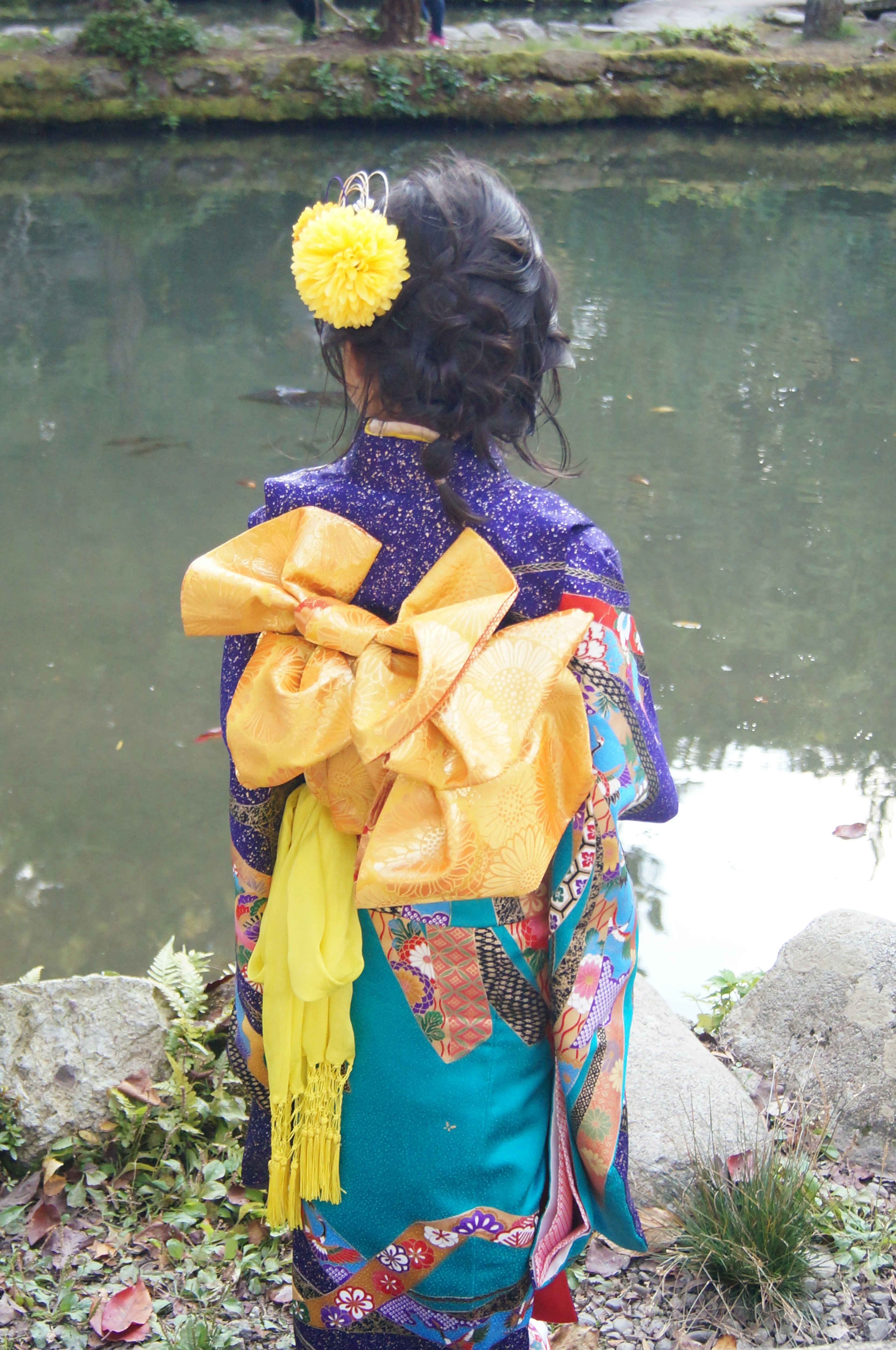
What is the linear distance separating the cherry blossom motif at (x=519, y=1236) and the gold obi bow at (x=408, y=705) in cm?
35

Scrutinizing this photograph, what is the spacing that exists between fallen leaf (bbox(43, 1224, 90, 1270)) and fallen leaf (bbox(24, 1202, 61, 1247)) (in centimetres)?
1

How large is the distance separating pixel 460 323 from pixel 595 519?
11.0ft

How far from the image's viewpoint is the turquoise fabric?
113 cm

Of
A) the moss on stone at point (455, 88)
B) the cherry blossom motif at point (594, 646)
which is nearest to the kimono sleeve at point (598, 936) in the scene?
the cherry blossom motif at point (594, 646)

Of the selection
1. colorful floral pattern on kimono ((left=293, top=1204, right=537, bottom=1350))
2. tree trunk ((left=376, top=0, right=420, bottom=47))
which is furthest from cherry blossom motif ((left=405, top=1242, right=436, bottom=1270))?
tree trunk ((left=376, top=0, right=420, bottom=47))

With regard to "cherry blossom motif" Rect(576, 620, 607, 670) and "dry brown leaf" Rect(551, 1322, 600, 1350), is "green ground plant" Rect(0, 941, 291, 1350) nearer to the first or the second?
"dry brown leaf" Rect(551, 1322, 600, 1350)

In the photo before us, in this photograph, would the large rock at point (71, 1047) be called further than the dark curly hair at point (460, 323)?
Yes

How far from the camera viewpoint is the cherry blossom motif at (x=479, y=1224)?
114cm

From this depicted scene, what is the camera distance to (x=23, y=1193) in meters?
1.74

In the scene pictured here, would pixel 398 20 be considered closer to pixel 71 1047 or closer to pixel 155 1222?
pixel 71 1047

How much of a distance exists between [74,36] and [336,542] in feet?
40.0

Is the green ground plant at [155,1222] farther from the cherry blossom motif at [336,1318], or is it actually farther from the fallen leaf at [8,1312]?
the cherry blossom motif at [336,1318]

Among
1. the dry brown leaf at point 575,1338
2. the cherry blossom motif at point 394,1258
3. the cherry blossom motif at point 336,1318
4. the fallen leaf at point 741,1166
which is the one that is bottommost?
the dry brown leaf at point 575,1338

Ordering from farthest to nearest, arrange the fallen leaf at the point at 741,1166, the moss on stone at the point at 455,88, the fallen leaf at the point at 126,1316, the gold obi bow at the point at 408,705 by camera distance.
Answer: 1. the moss on stone at the point at 455,88
2. the fallen leaf at the point at 741,1166
3. the fallen leaf at the point at 126,1316
4. the gold obi bow at the point at 408,705
